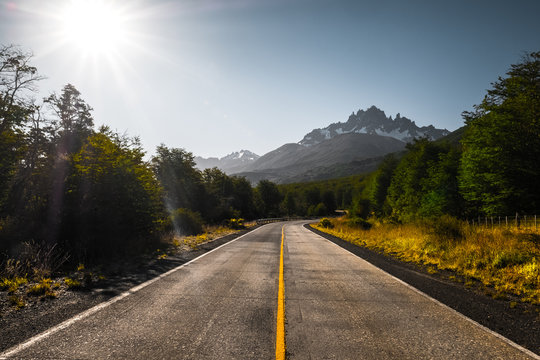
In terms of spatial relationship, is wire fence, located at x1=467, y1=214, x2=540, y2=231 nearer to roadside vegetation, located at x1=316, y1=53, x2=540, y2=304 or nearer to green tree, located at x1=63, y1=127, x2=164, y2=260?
roadside vegetation, located at x1=316, y1=53, x2=540, y2=304

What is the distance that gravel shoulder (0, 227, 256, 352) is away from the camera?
3.98 m

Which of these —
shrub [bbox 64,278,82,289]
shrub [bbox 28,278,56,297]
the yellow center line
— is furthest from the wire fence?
shrub [bbox 28,278,56,297]

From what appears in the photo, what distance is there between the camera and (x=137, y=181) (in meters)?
13.2

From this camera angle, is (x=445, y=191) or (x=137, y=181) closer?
(x=137, y=181)

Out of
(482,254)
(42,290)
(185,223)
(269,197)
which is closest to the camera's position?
(42,290)

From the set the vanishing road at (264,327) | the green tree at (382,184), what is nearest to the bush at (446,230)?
the vanishing road at (264,327)

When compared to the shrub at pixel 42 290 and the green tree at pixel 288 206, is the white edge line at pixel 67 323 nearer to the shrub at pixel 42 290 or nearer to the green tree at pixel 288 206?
the shrub at pixel 42 290

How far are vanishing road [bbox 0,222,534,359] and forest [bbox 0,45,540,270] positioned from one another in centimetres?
580

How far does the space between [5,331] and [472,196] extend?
104 feet

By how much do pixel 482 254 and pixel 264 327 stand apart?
364 inches

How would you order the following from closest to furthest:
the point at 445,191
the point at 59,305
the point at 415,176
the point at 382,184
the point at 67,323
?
1. the point at 67,323
2. the point at 59,305
3. the point at 445,191
4. the point at 415,176
5. the point at 382,184

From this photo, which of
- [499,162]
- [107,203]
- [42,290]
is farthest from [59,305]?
[499,162]

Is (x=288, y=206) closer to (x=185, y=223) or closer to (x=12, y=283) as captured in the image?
(x=185, y=223)

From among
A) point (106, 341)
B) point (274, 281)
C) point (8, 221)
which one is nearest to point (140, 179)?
point (8, 221)
